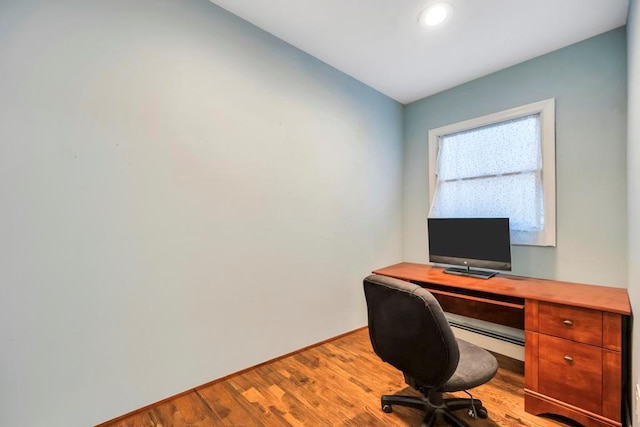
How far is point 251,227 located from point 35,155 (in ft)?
4.00

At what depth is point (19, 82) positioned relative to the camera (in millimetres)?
1331

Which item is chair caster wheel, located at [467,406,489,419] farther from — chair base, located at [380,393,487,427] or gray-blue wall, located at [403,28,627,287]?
gray-blue wall, located at [403,28,627,287]

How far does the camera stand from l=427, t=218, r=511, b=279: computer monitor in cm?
232

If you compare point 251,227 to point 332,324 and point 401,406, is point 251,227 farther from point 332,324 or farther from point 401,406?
point 401,406

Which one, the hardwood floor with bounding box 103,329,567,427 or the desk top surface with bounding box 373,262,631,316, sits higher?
the desk top surface with bounding box 373,262,631,316

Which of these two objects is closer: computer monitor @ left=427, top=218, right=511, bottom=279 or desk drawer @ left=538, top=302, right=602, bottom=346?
desk drawer @ left=538, top=302, right=602, bottom=346

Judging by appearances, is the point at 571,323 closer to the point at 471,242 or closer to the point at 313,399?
the point at 471,242

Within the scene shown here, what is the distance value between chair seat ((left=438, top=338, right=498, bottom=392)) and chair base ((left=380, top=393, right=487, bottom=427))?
9.5 inches

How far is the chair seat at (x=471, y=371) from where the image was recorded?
1.36 metres

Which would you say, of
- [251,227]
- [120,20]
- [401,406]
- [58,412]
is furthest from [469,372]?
[120,20]

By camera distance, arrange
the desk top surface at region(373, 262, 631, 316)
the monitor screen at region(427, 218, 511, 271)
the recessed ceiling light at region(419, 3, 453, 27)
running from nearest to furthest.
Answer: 1. the desk top surface at region(373, 262, 631, 316)
2. the recessed ceiling light at region(419, 3, 453, 27)
3. the monitor screen at region(427, 218, 511, 271)

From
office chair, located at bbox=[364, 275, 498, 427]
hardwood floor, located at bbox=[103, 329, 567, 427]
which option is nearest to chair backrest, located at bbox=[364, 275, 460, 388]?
office chair, located at bbox=[364, 275, 498, 427]

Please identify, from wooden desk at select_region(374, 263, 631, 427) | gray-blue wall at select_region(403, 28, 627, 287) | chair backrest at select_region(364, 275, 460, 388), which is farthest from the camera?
gray-blue wall at select_region(403, 28, 627, 287)

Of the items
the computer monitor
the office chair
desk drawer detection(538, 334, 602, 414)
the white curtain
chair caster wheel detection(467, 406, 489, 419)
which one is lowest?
chair caster wheel detection(467, 406, 489, 419)
